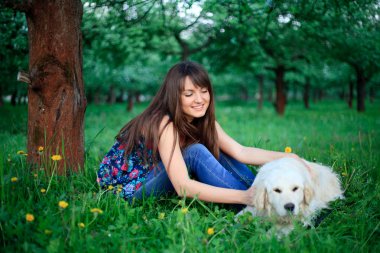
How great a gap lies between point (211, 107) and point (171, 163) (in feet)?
2.79

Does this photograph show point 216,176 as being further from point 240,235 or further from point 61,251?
point 61,251

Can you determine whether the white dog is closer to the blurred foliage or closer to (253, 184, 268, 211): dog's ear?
(253, 184, 268, 211): dog's ear

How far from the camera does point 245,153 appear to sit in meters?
3.23

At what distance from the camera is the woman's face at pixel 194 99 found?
9.48 feet

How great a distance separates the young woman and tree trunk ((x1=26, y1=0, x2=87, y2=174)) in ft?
1.80

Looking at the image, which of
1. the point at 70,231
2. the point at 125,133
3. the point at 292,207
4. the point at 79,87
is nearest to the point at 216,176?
the point at 292,207

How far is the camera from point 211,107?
10.5 ft

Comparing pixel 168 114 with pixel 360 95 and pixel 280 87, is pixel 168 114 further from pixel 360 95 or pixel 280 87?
pixel 360 95

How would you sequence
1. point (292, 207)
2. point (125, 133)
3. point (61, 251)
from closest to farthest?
point (61, 251), point (292, 207), point (125, 133)

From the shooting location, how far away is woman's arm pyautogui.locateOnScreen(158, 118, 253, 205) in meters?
2.51

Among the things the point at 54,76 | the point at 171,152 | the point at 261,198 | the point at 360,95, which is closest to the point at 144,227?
the point at 171,152

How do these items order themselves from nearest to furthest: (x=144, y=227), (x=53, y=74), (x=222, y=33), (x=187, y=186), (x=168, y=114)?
(x=144, y=227) → (x=187, y=186) → (x=168, y=114) → (x=53, y=74) → (x=222, y=33)

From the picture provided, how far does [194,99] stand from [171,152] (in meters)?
0.58

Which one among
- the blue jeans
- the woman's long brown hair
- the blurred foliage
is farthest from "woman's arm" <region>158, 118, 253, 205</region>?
the blurred foliage
